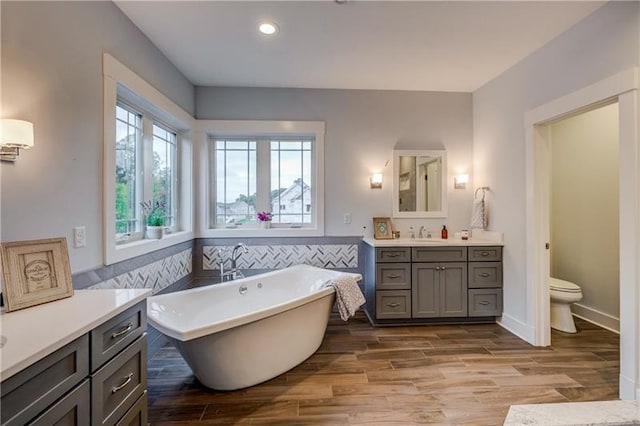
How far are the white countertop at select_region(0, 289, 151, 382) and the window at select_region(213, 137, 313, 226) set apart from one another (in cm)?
228

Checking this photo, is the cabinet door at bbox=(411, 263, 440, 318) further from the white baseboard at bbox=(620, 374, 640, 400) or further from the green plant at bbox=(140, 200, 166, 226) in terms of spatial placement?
the green plant at bbox=(140, 200, 166, 226)

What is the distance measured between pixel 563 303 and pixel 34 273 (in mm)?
4103

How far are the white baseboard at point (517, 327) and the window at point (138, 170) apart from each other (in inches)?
136

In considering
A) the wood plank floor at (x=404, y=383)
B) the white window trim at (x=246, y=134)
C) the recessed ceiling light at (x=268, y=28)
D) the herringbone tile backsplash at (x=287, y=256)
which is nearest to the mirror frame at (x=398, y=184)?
the herringbone tile backsplash at (x=287, y=256)

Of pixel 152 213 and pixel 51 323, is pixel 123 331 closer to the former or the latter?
pixel 51 323

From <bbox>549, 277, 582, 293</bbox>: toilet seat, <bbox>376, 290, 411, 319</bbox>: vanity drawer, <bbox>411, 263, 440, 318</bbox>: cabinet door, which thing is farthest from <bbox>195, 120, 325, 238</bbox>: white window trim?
<bbox>549, 277, 582, 293</bbox>: toilet seat

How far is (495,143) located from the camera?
3398mm

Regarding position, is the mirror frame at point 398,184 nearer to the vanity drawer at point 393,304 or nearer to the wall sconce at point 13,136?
the vanity drawer at point 393,304

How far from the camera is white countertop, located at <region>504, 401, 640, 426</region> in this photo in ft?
2.25

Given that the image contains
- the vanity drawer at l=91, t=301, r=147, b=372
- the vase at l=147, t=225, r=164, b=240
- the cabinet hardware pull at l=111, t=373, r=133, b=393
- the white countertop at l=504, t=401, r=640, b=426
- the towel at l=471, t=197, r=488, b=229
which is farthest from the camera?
the towel at l=471, t=197, r=488, b=229

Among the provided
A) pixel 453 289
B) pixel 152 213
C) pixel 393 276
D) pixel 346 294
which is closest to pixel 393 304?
pixel 393 276

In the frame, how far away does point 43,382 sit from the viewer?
0.98 m

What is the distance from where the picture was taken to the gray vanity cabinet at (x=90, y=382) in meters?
0.92

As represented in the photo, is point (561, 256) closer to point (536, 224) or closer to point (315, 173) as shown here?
point (536, 224)
